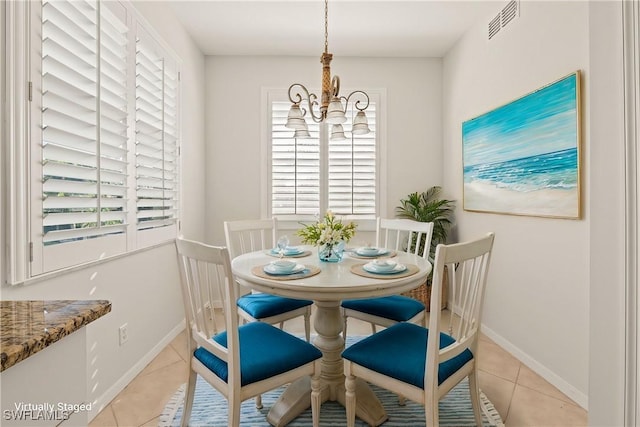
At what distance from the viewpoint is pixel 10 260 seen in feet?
4.45

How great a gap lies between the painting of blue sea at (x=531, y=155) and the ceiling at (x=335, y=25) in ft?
3.12

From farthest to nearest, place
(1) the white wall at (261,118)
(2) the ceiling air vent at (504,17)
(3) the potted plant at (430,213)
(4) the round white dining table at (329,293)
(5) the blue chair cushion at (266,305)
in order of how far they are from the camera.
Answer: (1) the white wall at (261,118) < (3) the potted plant at (430,213) < (2) the ceiling air vent at (504,17) < (5) the blue chair cushion at (266,305) < (4) the round white dining table at (329,293)

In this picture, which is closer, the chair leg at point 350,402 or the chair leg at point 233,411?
the chair leg at point 233,411

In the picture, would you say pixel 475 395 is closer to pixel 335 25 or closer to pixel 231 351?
pixel 231 351

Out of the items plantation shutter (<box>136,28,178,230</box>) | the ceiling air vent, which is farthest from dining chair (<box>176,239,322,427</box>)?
the ceiling air vent

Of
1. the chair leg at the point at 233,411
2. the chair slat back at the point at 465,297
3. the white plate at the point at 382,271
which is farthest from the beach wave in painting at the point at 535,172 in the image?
the chair leg at the point at 233,411

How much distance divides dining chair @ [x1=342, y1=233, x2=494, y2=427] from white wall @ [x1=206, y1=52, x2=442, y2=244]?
91.6 inches

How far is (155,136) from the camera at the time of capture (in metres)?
2.57

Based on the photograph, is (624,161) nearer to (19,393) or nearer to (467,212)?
(19,393)

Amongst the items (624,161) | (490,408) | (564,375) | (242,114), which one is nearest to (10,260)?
(624,161)

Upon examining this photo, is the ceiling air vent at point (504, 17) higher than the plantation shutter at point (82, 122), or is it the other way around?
the ceiling air vent at point (504, 17)

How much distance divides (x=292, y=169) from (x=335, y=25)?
149cm

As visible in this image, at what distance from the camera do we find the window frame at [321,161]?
3.80 meters

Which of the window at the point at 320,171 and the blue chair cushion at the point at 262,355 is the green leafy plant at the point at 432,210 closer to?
the window at the point at 320,171
